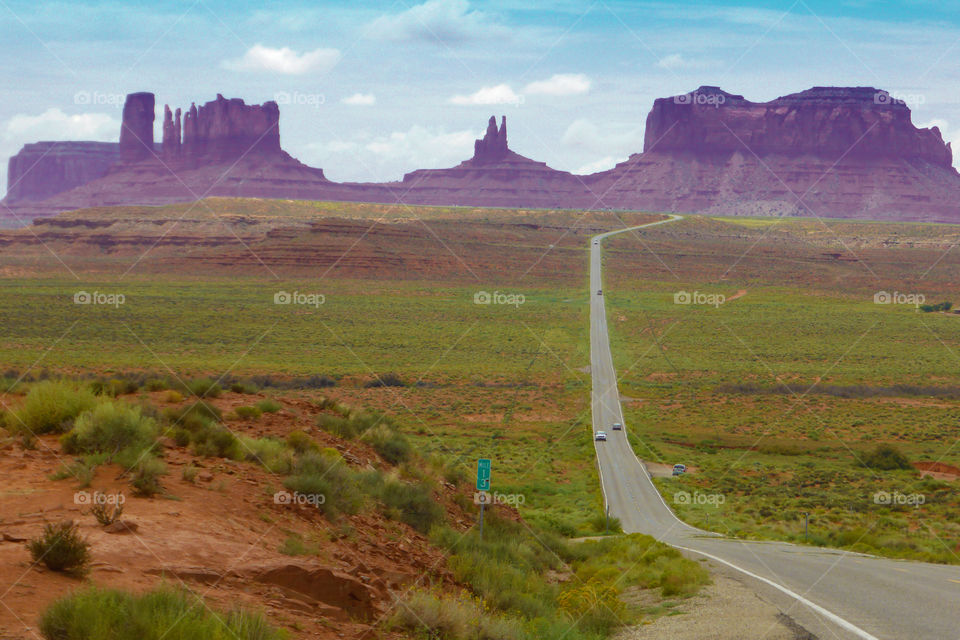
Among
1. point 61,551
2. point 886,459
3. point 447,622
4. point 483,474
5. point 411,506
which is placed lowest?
point 886,459

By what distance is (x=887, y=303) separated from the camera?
338 ft

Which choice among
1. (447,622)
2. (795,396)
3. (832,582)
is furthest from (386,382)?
(447,622)

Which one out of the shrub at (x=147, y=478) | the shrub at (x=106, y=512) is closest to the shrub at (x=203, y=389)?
the shrub at (x=147, y=478)

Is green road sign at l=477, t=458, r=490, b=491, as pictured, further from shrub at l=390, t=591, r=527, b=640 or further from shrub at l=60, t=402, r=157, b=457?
shrub at l=60, t=402, r=157, b=457

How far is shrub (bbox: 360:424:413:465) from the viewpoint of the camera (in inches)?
687

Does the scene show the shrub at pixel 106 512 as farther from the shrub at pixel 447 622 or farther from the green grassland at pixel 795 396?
the green grassland at pixel 795 396

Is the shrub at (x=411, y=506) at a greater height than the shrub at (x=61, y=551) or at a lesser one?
lesser

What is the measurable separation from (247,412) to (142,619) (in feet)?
31.5

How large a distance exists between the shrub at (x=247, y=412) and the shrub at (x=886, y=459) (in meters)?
29.3

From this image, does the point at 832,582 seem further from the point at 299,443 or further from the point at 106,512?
the point at 106,512

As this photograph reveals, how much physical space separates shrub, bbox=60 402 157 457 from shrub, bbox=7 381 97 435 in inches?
32.7

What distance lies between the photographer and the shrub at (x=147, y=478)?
1070cm

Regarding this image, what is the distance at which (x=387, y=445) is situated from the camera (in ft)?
57.8

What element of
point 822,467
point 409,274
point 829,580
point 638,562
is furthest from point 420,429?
point 409,274
